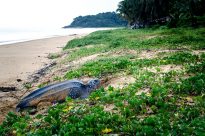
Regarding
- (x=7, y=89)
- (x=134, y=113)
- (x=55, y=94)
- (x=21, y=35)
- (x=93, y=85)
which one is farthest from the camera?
(x=21, y=35)

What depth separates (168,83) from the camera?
980 centimetres

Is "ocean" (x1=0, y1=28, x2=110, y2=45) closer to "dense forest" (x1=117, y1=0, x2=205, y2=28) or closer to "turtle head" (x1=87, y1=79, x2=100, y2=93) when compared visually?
"dense forest" (x1=117, y1=0, x2=205, y2=28)

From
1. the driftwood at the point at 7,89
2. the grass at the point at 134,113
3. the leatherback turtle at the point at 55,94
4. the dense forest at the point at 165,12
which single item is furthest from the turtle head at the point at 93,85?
the dense forest at the point at 165,12

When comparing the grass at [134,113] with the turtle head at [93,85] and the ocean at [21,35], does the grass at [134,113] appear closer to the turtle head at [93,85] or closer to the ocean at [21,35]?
the turtle head at [93,85]

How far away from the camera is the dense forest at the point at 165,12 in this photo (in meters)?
43.5

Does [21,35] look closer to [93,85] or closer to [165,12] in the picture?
[165,12]

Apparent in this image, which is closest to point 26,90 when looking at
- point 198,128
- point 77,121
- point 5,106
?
point 5,106

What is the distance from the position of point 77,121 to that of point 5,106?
4.69 meters

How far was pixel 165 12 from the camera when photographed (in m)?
60.3

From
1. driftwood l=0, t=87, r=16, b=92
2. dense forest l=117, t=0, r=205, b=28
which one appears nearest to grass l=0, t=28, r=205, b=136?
driftwood l=0, t=87, r=16, b=92

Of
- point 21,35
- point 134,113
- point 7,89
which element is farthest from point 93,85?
point 21,35

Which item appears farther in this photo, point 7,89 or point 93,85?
point 7,89

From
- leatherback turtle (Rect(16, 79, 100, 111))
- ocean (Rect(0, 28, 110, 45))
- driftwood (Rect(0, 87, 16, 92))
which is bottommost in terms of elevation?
ocean (Rect(0, 28, 110, 45))

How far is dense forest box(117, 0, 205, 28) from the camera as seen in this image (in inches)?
1714
